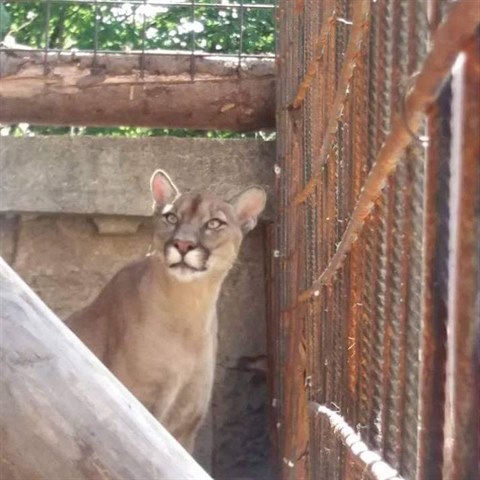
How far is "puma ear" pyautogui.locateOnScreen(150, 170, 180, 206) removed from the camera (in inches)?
206

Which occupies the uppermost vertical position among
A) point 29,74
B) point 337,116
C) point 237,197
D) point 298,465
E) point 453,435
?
point 453,435

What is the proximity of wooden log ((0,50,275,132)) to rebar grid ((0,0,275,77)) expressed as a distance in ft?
0.10

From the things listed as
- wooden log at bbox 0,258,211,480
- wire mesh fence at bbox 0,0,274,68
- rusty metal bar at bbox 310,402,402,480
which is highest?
wooden log at bbox 0,258,211,480

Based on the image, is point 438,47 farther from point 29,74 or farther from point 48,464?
point 29,74

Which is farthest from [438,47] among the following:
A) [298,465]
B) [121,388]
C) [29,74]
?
[29,74]

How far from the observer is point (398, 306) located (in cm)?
195

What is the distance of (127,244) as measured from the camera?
19.2 feet

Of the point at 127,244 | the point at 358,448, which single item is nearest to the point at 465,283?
the point at 358,448

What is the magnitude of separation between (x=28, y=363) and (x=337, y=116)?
1.45 metres

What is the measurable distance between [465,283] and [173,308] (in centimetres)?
418

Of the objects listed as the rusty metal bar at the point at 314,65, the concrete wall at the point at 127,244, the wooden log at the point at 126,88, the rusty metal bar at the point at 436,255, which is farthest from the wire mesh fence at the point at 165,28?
the rusty metal bar at the point at 436,255

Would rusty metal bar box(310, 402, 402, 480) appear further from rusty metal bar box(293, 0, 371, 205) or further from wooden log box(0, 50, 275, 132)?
wooden log box(0, 50, 275, 132)

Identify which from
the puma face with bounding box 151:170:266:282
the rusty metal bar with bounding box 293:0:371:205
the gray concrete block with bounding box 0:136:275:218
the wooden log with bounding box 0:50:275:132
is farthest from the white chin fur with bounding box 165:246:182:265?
the rusty metal bar with bounding box 293:0:371:205

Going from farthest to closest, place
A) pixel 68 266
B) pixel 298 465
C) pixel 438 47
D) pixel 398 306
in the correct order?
pixel 68 266
pixel 298 465
pixel 398 306
pixel 438 47
